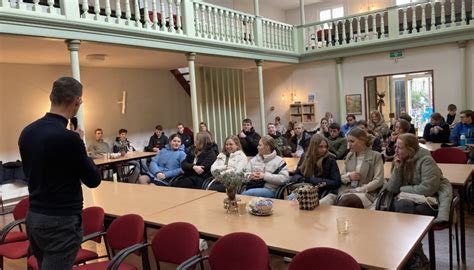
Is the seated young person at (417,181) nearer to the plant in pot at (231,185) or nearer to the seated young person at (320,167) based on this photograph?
the seated young person at (320,167)

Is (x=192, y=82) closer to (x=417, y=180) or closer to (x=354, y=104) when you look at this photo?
(x=354, y=104)

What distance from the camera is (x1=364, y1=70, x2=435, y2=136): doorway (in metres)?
12.7

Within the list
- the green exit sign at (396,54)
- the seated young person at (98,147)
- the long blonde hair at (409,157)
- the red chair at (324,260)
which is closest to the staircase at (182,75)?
the seated young person at (98,147)

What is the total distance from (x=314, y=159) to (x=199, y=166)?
202 cm

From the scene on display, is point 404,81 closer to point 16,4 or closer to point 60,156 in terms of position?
point 16,4

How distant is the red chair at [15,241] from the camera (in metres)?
3.29

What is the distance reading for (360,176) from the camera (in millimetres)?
4008

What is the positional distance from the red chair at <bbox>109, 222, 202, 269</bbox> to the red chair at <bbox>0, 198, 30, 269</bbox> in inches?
50.8

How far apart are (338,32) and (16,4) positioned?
896cm

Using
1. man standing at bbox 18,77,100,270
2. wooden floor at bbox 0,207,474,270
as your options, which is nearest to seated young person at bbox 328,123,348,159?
→ wooden floor at bbox 0,207,474,270

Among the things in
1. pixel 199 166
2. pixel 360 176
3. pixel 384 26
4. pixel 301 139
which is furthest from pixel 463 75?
pixel 199 166

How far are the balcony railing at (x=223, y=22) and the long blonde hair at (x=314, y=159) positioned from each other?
4.41 meters

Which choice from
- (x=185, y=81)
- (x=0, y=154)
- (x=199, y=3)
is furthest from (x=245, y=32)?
(x=0, y=154)

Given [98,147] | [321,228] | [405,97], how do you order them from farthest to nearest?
[405,97]
[98,147]
[321,228]
